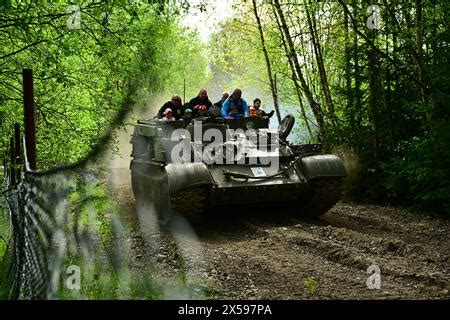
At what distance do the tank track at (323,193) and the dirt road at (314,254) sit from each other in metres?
0.28

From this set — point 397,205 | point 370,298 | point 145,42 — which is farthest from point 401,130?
point 370,298

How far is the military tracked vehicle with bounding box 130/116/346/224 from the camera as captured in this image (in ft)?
33.6

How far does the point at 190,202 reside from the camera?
399 inches

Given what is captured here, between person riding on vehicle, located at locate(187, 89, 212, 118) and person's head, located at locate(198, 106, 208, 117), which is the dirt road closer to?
person's head, located at locate(198, 106, 208, 117)

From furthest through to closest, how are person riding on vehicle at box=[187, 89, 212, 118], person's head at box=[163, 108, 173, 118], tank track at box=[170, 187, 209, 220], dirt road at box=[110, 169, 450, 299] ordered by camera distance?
1. person riding on vehicle at box=[187, 89, 212, 118]
2. person's head at box=[163, 108, 173, 118]
3. tank track at box=[170, 187, 209, 220]
4. dirt road at box=[110, 169, 450, 299]

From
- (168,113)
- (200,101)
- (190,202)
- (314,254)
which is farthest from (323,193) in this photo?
(200,101)

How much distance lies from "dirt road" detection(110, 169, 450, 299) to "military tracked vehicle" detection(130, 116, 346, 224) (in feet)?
1.63

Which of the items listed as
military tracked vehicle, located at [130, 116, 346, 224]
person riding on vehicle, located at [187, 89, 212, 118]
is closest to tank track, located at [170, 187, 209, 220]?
military tracked vehicle, located at [130, 116, 346, 224]

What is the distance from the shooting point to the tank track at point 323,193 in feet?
36.4

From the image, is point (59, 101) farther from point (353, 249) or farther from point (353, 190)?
point (353, 190)

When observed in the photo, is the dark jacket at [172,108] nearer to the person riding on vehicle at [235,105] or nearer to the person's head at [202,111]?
the person's head at [202,111]

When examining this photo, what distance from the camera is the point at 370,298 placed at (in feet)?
20.2

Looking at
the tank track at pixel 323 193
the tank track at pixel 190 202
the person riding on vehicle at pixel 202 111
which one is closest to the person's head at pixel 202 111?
the person riding on vehicle at pixel 202 111
